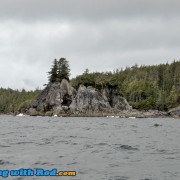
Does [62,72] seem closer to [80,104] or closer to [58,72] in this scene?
[58,72]

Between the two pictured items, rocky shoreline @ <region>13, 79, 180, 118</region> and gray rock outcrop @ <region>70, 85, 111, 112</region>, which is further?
gray rock outcrop @ <region>70, 85, 111, 112</region>

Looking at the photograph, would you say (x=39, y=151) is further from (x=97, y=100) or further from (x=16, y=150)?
(x=97, y=100)

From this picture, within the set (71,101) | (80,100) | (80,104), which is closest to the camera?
(80,104)

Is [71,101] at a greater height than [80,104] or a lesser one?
greater

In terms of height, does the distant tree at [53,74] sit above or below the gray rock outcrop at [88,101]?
above

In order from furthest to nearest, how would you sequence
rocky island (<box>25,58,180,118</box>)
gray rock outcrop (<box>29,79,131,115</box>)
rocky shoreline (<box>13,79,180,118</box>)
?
gray rock outcrop (<box>29,79,131,115</box>) < rocky island (<box>25,58,180,118</box>) < rocky shoreline (<box>13,79,180,118</box>)

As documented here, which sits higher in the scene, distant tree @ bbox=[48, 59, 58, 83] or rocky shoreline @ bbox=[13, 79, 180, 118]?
distant tree @ bbox=[48, 59, 58, 83]

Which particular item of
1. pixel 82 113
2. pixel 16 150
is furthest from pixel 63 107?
pixel 16 150

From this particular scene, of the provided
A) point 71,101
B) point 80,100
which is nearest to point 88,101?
point 80,100

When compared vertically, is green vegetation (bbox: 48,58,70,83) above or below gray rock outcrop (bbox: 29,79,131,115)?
above

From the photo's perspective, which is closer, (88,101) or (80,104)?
(80,104)

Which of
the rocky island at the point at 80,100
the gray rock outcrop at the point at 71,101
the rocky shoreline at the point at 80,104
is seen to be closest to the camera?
the rocky shoreline at the point at 80,104

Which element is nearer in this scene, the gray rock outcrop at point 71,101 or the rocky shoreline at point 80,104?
the rocky shoreline at point 80,104

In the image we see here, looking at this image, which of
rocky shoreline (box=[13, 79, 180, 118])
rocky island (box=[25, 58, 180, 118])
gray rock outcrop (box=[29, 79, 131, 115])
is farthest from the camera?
gray rock outcrop (box=[29, 79, 131, 115])
